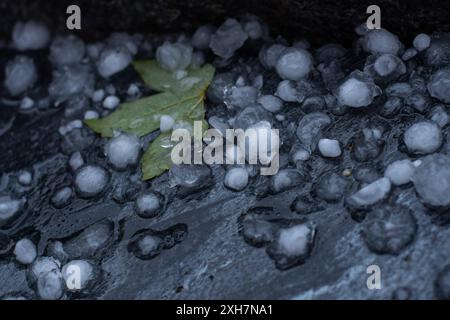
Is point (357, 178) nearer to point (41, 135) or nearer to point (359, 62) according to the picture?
point (359, 62)

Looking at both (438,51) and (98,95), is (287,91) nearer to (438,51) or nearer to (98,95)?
(438,51)

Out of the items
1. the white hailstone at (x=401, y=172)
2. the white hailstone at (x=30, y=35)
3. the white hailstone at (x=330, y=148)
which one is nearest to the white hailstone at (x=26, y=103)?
the white hailstone at (x=30, y=35)

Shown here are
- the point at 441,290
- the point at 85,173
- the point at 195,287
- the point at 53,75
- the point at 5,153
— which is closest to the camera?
the point at 441,290

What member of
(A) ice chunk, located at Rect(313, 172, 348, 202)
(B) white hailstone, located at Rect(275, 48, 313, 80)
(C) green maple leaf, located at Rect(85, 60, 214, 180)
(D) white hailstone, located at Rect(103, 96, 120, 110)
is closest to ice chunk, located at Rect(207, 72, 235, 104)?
(C) green maple leaf, located at Rect(85, 60, 214, 180)

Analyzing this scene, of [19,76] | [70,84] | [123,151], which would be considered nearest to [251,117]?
[123,151]

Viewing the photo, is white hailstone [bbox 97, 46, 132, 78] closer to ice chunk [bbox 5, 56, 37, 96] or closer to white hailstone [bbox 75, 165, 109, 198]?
ice chunk [bbox 5, 56, 37, 96]
